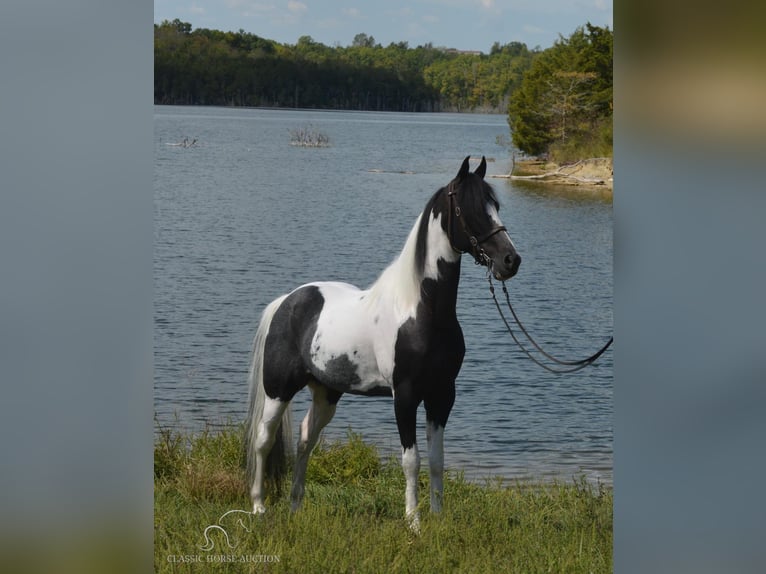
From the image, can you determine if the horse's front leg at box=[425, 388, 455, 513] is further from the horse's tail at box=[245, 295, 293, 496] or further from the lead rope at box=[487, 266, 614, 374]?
the horse's tail at box=[245, 295, 293, 496]

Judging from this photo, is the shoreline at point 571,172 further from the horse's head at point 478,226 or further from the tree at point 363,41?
the tree at point 363,41

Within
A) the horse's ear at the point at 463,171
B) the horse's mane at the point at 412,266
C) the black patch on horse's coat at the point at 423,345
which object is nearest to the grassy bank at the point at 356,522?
the black patch on horse's coat at the point at 423,345

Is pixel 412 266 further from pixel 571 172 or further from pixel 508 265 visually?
pixel 571 172
